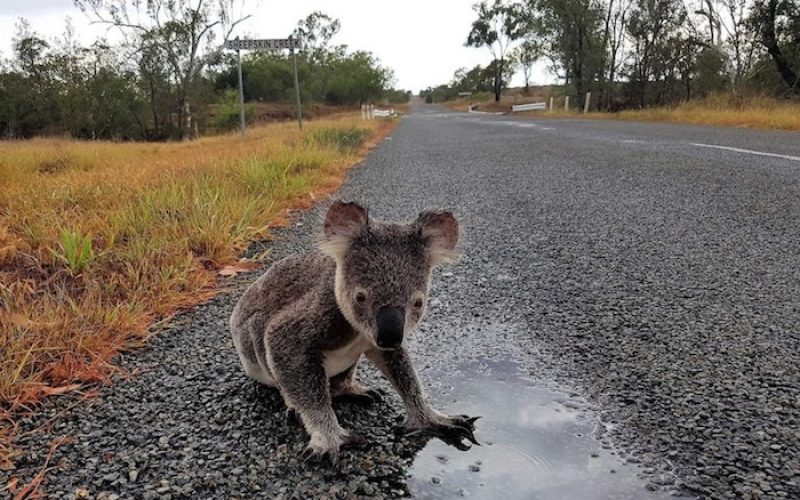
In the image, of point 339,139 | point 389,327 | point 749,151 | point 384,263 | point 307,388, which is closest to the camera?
point 389,327

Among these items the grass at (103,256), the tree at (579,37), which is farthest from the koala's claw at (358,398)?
the tree at (579,37)

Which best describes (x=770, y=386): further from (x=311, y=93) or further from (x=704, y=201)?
(x=311, y=93)

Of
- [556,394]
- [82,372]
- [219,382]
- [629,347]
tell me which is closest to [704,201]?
[629,347]

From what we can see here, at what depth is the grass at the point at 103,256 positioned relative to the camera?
2.43 m

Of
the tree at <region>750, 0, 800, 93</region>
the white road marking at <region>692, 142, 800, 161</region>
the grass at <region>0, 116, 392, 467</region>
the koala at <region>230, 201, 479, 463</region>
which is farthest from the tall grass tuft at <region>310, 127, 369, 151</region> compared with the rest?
the tree at <region>750, 0, 800, 93</region>

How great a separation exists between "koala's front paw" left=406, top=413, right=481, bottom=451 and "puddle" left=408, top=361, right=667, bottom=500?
3cm

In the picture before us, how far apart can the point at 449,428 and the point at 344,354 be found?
43 cm

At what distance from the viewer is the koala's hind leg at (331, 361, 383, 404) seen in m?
2.29

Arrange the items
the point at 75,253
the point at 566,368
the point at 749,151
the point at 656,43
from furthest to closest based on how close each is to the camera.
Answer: the point at 656,43 < the point at 749,151 < the point at 75,253 < the point at 566,368

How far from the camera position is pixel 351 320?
185cm

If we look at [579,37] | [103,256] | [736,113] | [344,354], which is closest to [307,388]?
[344,354]

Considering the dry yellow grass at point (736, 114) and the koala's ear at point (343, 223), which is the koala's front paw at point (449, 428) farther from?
the dry yellow grass at point (736, 114)

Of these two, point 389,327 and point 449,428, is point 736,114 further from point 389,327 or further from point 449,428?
point 389,327

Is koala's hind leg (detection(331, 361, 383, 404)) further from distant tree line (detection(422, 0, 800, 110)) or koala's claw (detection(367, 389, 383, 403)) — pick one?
distant tree line (detection(422, 0, 800, 110))
